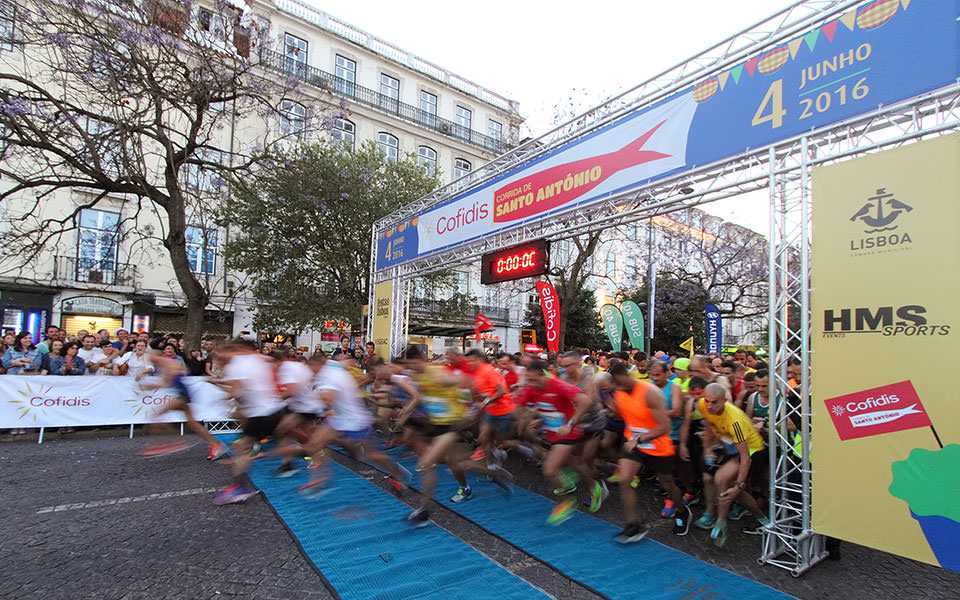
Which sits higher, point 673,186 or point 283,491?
point 673,186

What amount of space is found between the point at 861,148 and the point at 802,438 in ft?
8.24

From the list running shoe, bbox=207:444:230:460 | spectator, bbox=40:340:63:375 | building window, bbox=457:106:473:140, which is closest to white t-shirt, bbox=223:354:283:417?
running shoe, bbox=207:444:230:460

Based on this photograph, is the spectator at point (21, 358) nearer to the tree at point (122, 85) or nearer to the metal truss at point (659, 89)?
the tree at point (122, 85)

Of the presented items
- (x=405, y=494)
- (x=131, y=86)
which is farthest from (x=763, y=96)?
(x=131, y=86)

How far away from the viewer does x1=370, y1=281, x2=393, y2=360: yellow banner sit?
1306cm

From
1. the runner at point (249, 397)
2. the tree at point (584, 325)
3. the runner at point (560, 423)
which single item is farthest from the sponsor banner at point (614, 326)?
the tree at point (584, 325)

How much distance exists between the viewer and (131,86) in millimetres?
10000

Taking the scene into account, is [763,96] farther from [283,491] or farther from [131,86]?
[131,86]

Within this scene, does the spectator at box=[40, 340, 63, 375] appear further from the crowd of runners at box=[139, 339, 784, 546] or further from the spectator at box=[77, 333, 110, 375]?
the crowd of runners at box=[139, 339, 784, 546]

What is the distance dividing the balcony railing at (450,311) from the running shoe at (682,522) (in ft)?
51.6

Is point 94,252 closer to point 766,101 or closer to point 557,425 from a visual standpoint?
point 557,425

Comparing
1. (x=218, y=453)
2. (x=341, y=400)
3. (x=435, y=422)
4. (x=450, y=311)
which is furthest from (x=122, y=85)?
(x=450, y=311)

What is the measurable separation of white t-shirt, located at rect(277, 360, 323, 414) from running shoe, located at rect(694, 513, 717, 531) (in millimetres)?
4355

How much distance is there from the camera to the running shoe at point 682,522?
5.01m
